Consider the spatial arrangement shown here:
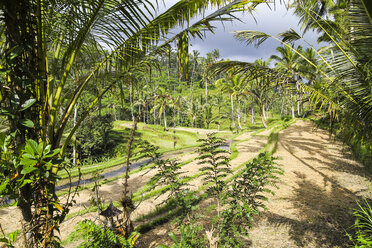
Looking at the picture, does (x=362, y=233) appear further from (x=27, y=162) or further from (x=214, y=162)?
(x=27, y=162)

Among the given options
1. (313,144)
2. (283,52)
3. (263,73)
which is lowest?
(313,144)

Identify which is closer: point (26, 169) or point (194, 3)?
point (26, 169)

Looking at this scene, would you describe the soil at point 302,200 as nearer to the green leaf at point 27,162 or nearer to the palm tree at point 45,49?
the palm tree at point 45,49

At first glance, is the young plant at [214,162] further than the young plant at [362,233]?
Yes

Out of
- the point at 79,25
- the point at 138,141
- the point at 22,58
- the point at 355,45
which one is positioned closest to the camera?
the point at 22,58

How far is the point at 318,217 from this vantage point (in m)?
4.75

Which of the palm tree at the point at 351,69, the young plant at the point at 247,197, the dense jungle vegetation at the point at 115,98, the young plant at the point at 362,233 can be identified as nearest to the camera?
the dense jungle vegetation at the point at 115,98

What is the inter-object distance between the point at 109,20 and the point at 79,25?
14.1 inches

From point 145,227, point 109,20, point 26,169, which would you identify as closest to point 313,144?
point 145,227

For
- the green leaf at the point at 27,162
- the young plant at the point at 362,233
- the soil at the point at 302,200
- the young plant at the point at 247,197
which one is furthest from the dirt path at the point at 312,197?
the green leaf at the point at 27,162

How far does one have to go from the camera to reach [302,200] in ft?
18.5

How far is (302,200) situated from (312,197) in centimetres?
47

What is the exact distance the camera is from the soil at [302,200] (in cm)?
403

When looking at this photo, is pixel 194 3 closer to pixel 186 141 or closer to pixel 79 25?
pixel 79 25
